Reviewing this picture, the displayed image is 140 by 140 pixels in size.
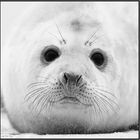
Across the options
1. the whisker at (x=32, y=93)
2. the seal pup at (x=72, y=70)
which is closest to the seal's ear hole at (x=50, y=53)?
the seal pup at (x=72, y=70)

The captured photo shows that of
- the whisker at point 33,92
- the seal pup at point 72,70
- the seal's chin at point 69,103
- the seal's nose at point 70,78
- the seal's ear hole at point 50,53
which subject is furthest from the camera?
the seal's ear hole at point 50,53

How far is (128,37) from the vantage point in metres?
5.48

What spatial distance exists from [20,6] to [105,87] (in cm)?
204

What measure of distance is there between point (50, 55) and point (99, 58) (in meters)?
0.52

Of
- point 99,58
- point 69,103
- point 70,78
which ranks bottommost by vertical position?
point 69,103

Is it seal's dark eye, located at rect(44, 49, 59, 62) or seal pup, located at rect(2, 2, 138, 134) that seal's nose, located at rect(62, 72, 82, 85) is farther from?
seal's dark eye, located at rect(44, 49, 59, 62)

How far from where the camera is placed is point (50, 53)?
4.84 m

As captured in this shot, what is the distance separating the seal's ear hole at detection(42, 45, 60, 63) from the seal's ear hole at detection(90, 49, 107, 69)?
0.37 meters

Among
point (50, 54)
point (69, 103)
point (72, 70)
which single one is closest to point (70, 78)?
point (72, 70)

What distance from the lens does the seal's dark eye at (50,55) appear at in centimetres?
480

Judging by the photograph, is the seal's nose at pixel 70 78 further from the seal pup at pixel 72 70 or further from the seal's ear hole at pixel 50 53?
the seal's ear hole at pixel 50 53

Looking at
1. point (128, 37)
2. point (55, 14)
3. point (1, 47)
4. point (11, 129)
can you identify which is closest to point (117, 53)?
point (128, 37)

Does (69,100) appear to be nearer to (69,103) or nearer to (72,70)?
(69,103)

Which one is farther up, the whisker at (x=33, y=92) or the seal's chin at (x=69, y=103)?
the whisker at (x=33, y=92)
